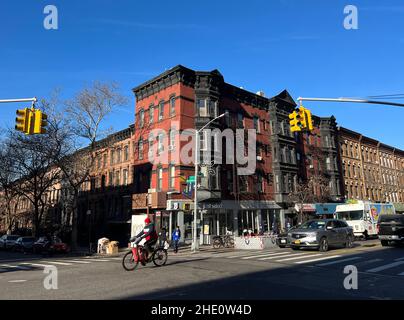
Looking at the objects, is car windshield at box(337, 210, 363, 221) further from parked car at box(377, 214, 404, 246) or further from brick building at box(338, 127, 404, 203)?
brick building at box(338, 127, 404, 203)

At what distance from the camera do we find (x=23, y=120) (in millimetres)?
12664

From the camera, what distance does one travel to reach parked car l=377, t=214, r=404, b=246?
1944cm

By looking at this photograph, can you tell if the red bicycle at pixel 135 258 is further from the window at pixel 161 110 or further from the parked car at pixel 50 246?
the window at pixel 161 110

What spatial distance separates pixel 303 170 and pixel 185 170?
19091mm

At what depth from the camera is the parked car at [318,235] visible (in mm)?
16750

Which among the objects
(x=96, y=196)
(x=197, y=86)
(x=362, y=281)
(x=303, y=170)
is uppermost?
(x=197, y=86)

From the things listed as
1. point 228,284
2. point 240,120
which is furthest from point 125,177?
point 228,284

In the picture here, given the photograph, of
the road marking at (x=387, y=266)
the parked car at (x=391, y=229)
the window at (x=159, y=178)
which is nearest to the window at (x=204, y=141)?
the window at (x=159, y=178)

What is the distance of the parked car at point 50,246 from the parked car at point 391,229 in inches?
936

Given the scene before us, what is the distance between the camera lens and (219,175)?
31344mm

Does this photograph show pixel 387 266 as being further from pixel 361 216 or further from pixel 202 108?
pixel 202 108
